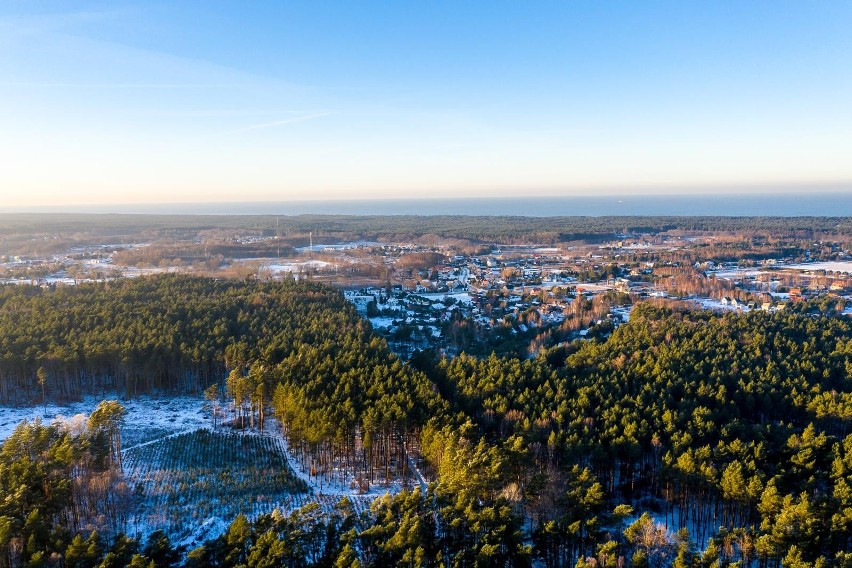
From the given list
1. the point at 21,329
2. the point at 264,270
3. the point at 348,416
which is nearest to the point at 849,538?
the point at 348,416

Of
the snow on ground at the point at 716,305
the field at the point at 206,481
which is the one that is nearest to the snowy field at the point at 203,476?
the field at the point at 206,481

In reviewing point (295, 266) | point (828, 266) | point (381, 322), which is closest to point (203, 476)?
point (381, 322)

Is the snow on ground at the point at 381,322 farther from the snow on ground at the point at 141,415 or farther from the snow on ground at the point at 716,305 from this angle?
the snow on ground at the point at 716,305

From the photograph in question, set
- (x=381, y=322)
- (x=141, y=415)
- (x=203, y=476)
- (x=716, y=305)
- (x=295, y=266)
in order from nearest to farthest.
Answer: (x=203, y=476), (x=141, y=415), (x=381, y=322), (x=716, y=305), (x=295, y=266)

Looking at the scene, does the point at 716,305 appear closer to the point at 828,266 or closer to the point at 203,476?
the point at 828,266

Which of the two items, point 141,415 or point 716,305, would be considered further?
point 716,305

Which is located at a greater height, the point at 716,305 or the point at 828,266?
the point at 828,266

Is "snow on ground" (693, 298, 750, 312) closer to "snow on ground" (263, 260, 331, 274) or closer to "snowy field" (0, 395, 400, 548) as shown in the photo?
"snowy field" (0, 395, 400, 548)
